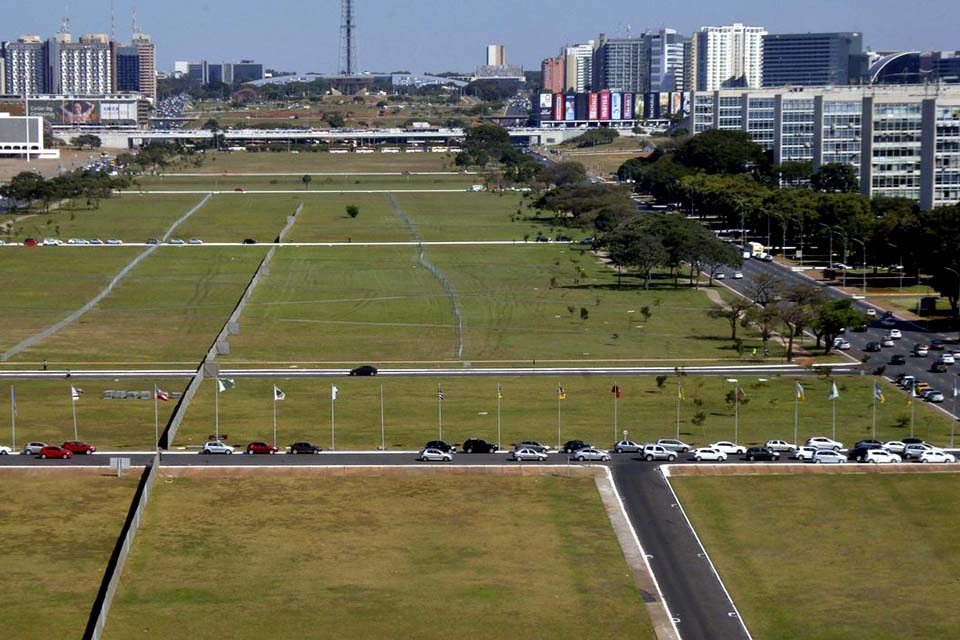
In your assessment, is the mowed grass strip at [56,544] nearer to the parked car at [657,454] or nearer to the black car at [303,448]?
the black car at [303,448]

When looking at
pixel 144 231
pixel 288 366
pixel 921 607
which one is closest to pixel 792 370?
pixel 288 366

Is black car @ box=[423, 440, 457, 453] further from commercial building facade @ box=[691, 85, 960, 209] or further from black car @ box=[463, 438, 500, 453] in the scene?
commercial building facade @ box=[691, 85, 960, 209]

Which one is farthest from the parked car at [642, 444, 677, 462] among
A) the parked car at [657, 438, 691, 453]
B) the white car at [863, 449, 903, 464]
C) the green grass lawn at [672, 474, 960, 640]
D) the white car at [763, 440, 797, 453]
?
the white car at [863, 449, 903, 464]

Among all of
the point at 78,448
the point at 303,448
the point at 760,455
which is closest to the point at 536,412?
the point at 303,448

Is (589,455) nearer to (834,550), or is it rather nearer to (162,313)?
(834,550)

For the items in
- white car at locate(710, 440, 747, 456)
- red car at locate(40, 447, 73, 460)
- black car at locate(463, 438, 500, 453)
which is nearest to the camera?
red car at locate(40, 447, 73, 460)
